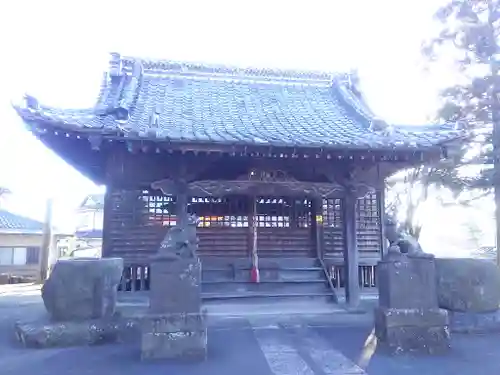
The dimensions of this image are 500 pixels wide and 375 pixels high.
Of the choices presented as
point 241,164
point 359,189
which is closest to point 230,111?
point 241,164

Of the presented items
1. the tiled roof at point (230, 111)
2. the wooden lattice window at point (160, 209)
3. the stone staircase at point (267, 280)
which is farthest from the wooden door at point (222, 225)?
the tiled roof at point (230, 111)

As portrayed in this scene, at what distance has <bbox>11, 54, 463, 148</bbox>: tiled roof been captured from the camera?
7020 mm

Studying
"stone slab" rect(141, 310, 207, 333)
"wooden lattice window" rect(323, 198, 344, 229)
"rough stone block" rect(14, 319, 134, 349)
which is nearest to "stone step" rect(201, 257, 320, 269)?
"wooden lattice window" rect(323, 198, 344, 229)

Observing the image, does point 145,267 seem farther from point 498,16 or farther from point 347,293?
point 498,16

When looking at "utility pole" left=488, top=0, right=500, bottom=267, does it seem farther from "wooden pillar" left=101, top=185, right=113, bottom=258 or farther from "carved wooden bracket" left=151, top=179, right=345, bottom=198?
"wooden pillar" left=101, top=185, right=113, bottom=258

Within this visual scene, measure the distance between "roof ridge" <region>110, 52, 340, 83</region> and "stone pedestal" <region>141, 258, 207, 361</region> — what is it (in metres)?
7.23

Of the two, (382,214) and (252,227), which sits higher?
(382,214)

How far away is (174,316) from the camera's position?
5.36m

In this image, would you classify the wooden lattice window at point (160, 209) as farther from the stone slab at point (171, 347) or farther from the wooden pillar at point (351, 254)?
the stone slab at point (171, 347)

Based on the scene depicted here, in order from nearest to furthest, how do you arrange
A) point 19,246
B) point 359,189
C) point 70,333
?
point 70,333
point 359,189
point 19,246

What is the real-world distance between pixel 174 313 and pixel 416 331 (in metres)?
3.20

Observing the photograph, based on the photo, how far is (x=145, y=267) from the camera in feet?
29.0

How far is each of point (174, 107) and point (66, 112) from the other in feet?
8.80

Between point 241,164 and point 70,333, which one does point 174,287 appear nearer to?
point 70,333
